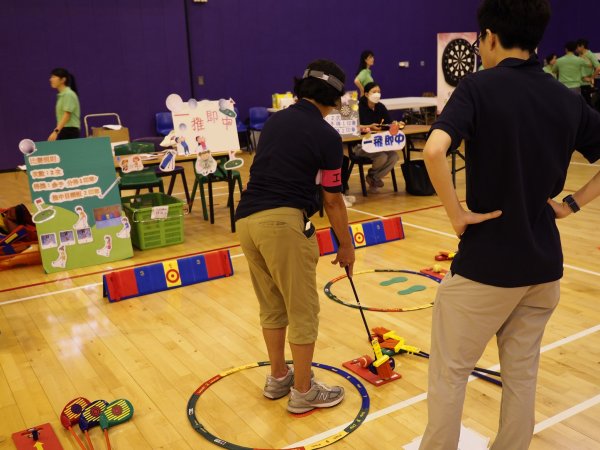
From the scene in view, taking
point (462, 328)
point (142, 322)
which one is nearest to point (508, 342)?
point (462, 328)

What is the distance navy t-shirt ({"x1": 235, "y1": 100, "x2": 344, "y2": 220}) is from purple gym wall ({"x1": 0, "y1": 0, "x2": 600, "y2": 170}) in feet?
29.8

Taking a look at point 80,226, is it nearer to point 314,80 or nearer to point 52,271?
point 52,271

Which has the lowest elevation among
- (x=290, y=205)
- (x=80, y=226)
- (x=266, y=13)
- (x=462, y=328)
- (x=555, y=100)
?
(x=80, y=226)

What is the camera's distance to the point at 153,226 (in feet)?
18.1

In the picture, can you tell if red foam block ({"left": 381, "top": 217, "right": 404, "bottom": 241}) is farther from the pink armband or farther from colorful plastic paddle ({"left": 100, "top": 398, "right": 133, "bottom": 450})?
colorful plastic paddle ({"left": 100, "top": 398, "right": 133, "bottom": 450})

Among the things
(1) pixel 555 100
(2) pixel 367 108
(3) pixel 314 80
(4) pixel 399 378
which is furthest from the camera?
(2) pixel 367 108

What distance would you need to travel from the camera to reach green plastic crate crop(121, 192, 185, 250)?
17.8 ft

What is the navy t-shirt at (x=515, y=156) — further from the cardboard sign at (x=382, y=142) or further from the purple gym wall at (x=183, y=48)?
the purple gym wall at (x=183, y=48)

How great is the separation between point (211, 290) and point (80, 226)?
1.33 m

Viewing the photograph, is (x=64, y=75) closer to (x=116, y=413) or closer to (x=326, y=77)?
(x=116, y=413)

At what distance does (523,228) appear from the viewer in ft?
5.54

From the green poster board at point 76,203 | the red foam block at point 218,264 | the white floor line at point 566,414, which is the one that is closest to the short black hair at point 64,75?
the green poster board at point 76,203

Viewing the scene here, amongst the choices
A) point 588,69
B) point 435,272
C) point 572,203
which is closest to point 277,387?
point 572,203

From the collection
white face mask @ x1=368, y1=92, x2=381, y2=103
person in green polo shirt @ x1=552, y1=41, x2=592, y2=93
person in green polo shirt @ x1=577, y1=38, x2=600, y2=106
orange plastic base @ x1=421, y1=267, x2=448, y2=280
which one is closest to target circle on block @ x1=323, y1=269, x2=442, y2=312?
orange plastic base @ x1=421, y1=267, x2=448, y2=280
